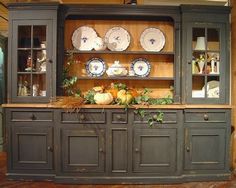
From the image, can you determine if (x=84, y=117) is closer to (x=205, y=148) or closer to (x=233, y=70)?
(x=205, y=148)

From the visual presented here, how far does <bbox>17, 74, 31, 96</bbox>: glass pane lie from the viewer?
9.99 feet

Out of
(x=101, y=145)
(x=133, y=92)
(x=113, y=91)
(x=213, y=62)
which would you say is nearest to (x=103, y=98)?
(x=113, y=91)

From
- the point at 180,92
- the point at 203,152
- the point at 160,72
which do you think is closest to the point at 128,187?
the point at 203,152

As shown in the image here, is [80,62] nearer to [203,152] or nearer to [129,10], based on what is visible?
[129,10]

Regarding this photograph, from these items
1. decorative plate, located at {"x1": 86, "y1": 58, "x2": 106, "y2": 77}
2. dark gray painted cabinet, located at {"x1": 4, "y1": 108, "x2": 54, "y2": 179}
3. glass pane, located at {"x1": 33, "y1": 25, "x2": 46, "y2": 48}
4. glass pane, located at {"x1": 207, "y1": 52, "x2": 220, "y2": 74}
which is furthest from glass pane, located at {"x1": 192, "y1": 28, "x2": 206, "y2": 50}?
dark gray painted cabinet, located at {"x1": 4, "y1": 108, "x2": 54, "y2": 179}

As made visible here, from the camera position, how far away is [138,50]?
11.0 feet

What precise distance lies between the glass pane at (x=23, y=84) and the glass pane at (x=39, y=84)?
0.07 meters

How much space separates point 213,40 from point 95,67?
1507mm

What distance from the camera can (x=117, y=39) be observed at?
3.30 meters

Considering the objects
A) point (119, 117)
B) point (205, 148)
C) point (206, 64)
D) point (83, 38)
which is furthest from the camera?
point (83, 38)

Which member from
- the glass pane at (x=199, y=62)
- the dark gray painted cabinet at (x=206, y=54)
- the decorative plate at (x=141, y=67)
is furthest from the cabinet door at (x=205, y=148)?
the decorative plate at (x=141, y=67)

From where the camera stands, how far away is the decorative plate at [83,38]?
3.28 metres

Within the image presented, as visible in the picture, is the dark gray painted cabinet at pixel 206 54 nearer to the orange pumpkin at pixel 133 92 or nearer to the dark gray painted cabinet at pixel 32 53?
the orange pumpkin at pixel 133 92

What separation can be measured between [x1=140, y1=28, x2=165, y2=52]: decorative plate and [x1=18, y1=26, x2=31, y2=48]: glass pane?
139 cm
